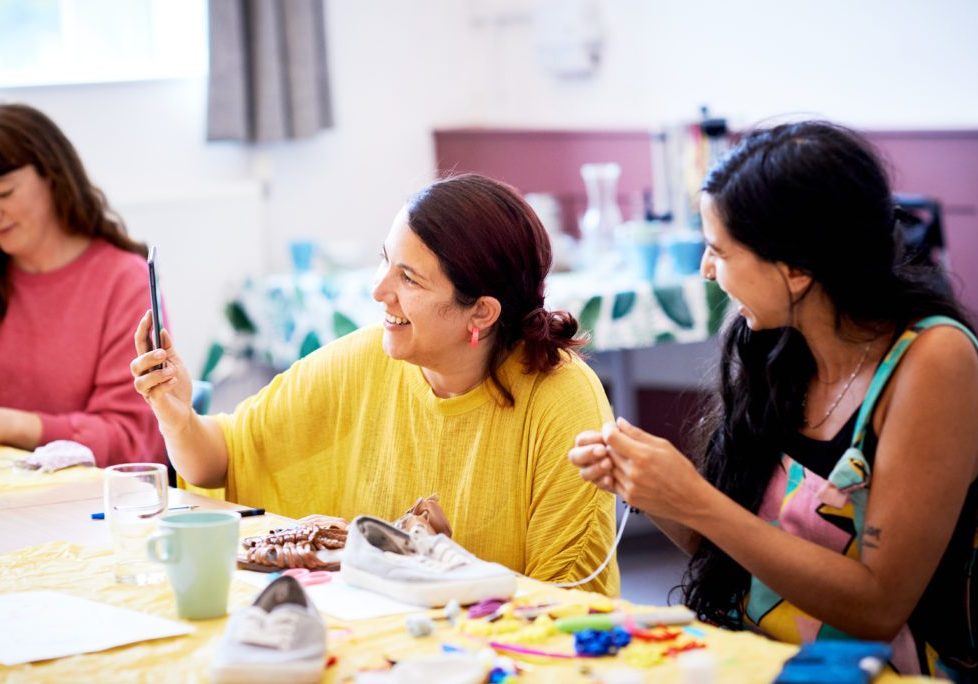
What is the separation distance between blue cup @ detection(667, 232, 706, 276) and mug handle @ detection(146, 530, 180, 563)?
2.41 metres

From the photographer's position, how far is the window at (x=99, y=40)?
434 cm

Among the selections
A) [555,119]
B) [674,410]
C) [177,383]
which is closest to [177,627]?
[177,383]

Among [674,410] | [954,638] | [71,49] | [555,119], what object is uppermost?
[71,49]

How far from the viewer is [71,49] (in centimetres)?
444

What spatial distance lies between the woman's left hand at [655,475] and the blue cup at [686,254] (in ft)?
6.98

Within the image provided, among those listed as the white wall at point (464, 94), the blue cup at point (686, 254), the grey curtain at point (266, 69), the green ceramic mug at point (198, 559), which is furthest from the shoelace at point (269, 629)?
the grey curtain at point (266, 69)

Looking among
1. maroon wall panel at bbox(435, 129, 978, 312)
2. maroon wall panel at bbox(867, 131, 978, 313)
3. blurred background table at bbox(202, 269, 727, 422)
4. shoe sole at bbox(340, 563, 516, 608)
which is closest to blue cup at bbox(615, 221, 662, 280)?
blurred background table at bbox(202, 269, 727, 422)

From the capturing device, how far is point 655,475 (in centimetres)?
143

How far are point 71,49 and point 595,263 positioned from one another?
6.41 feet

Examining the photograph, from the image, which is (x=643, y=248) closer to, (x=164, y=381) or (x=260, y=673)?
(x=164, y=381)

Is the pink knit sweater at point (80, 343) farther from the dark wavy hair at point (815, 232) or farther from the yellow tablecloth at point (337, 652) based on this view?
the dark wavy hair at point (815, 232)

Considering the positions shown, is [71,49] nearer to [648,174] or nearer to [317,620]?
[648,174]

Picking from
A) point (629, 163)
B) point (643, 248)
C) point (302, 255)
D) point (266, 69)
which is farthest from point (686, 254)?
point (266, 69)

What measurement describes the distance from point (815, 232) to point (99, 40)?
3.55 metres
